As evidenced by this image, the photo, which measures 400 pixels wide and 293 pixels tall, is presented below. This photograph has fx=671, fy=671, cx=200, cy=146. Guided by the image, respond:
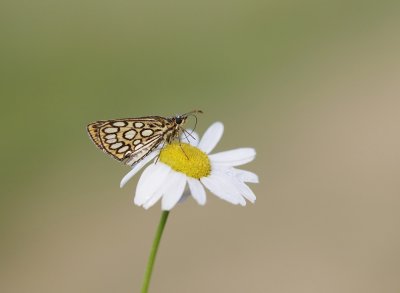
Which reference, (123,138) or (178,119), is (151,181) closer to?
(123,138)

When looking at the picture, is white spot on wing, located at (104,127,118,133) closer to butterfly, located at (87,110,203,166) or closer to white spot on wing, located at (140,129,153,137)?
butterfly, located at (87,110,203,166)

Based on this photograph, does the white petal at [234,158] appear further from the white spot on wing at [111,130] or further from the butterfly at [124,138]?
the white spot on wing at [111,130]

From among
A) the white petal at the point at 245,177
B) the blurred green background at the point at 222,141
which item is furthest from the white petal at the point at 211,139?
the blurred green background at the point at 222,141

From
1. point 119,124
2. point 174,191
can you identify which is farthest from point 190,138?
point 174,191
